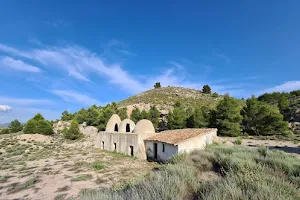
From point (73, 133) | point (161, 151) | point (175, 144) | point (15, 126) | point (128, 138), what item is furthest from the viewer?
point (15, 126)

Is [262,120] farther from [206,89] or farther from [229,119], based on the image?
[206,89]

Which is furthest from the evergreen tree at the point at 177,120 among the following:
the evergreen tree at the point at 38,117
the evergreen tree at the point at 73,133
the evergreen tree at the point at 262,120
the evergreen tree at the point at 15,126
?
the evergreen tree at the point at 15,126

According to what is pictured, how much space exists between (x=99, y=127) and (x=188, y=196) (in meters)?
38.2

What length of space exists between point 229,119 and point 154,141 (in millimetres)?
14630

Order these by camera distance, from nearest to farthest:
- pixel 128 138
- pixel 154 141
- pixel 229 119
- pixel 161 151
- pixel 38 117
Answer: pixel 161 151
pixel 154 141
pixel 128 138
pixel 229 119
pixel 38 117

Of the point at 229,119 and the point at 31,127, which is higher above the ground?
the point at 31,127

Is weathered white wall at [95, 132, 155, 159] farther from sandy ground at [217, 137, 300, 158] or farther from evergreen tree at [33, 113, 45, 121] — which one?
evergreen tree at [33, 113, 45, 121]

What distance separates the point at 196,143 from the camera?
1605cm

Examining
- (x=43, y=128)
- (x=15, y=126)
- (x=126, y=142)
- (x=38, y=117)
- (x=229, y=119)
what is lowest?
(x=126, y=142)

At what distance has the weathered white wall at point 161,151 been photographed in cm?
1549

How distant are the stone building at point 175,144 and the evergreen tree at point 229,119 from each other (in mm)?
9624

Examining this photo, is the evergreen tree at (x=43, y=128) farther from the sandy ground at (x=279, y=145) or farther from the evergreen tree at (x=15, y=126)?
the sandy ground at (x=279, y=145)

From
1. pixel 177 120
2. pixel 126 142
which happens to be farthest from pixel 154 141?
pixel 177 120

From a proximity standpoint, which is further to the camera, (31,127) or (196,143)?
(31,127)
